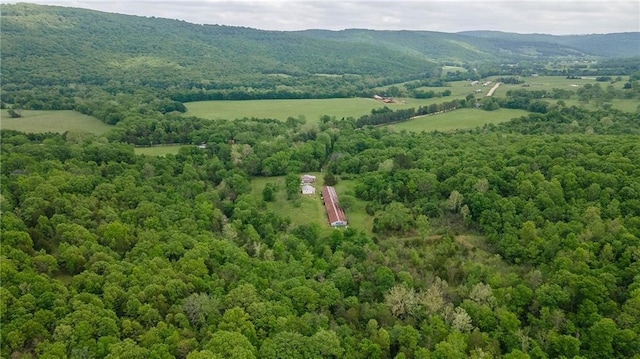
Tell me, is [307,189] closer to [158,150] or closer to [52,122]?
[158,150]

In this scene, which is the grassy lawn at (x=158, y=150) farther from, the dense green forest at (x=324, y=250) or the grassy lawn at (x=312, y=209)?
the grassy lawn at (x=312, y=209)

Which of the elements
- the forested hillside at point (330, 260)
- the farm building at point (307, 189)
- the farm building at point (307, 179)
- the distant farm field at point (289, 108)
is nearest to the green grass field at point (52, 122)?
the forested hillside at point (330, 260)

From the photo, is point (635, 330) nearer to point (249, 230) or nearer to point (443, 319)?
point (443, 319)

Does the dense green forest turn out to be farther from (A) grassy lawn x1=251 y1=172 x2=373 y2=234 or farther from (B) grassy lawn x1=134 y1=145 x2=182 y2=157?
(B) grassy lawn x1=134 y1=145 x2=182 y2=157

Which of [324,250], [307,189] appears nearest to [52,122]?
[307,189]

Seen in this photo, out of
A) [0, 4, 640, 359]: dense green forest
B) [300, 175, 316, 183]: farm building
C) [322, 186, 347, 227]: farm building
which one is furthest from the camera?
[300, 175, 316, 183]: farm building

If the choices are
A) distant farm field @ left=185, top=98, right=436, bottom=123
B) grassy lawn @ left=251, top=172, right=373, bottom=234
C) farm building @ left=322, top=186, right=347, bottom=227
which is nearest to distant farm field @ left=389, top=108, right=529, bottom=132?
distant farm field @ left=185, top=98, right=436, bottom=123
